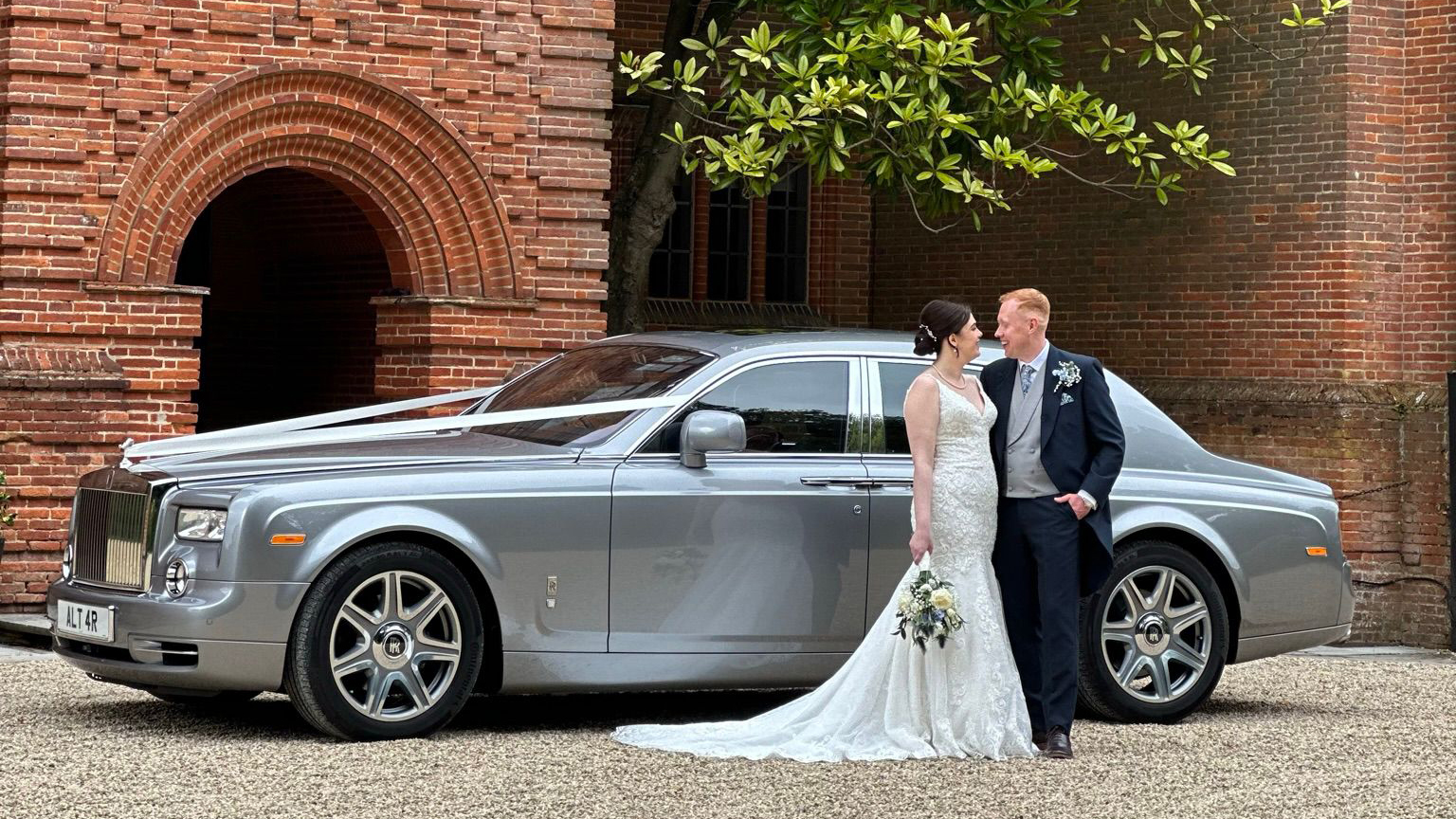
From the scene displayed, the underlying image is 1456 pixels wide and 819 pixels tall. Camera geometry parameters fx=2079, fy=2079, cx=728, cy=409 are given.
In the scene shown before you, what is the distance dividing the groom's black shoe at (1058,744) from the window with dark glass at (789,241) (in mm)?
12826

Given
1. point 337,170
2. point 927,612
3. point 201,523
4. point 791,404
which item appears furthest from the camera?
point 337,170

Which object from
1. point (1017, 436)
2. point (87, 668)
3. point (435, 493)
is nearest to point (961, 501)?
point (1017, 436)

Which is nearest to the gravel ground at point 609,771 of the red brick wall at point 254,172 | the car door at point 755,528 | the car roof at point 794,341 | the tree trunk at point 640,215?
the car door at point 755,528

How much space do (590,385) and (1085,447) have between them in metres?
2.17

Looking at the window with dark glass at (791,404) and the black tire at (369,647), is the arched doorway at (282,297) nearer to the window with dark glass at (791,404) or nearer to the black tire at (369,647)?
the window with dark glass at (791,404)

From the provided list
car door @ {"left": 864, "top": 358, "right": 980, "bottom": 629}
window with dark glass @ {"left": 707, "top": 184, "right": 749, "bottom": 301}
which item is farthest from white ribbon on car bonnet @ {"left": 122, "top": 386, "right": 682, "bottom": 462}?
window with dark glass @ {"left": 707, "top": 184, "right": 749, "bottom": 301}

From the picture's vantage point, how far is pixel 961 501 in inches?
319

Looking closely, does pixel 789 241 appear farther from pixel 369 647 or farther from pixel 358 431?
pixel 369 647

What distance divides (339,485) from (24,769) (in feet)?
4.97

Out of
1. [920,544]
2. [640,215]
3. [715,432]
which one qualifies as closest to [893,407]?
[920,544]

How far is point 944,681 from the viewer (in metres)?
8.04

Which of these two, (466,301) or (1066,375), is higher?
(466,301)

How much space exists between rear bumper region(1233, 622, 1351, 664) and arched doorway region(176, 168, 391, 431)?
9.04 m

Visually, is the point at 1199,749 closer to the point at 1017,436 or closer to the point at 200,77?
the point at 1017,436
